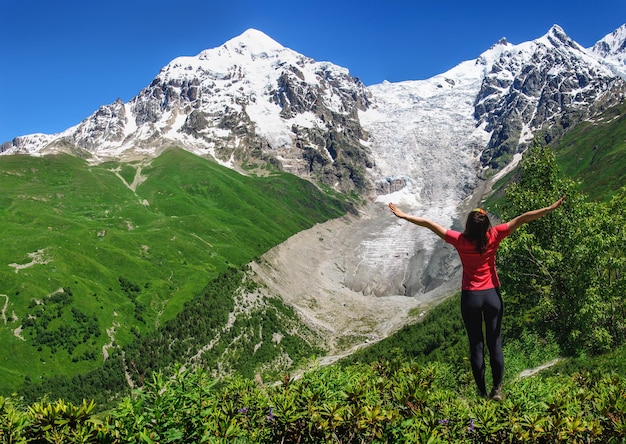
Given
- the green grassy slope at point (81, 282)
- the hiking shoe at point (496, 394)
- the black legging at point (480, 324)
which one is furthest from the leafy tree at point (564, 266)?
the green grassy slope at point (81, 282)

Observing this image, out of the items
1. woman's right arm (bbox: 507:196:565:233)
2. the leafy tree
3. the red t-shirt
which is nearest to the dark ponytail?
the red t-shirt

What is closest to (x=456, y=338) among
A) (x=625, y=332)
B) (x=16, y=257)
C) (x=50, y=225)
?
(x=625, y=332)

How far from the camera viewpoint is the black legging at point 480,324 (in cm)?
1230

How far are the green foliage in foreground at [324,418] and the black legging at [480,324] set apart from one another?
1.64 meters

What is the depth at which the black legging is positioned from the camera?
40.3 ft

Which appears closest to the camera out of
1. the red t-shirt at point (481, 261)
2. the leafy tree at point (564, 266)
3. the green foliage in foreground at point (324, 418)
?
the green foliage in foreground at point (324, 418)

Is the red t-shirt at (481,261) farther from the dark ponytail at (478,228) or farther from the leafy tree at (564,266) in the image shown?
the leafy tree at (564,266)

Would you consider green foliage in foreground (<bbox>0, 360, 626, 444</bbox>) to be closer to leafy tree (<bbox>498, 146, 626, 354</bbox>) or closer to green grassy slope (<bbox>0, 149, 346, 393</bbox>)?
leafy tree (<bbox>498, 146, 626, 354</bbox>)

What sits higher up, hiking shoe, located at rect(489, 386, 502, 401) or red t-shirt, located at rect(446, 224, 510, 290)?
red t-shirt, located at rect(446, 224, 510, 290)

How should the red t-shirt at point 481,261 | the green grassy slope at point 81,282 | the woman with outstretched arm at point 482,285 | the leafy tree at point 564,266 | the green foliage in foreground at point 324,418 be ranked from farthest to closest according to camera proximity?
the green grassy slope at point 81,282 < the leafy tree at point 564,266 < the red t-shirt at point 481,261 < the woman with outstretched arm at point 482,285 < the green foliage in foreground at point 324,418

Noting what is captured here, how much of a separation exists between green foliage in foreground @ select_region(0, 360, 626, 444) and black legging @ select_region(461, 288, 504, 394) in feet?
5.38

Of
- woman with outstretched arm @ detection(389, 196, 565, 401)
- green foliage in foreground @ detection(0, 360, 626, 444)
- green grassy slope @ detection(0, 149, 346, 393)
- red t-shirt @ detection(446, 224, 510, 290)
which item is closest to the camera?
green foliage in foreground @ detection(0, 360, 626, 444)

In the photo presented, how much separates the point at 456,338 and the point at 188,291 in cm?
9041

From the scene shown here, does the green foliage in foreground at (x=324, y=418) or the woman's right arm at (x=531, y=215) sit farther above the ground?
the woman's right arm at (x=531, y=215)
